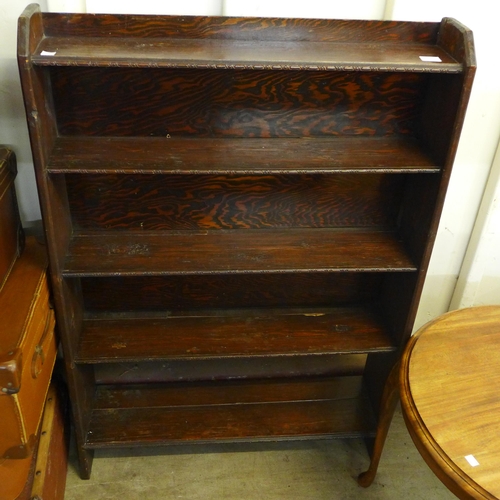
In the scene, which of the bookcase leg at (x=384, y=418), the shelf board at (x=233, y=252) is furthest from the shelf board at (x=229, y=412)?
the shelf board at (x=233, y=252)

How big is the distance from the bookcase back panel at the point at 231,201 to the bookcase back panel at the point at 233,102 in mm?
161

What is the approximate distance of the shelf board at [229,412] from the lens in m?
2.05

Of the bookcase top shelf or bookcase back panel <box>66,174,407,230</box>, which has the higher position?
the bookcase top shelf

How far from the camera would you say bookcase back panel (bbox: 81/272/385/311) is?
2.01 meters

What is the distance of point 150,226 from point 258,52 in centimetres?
69

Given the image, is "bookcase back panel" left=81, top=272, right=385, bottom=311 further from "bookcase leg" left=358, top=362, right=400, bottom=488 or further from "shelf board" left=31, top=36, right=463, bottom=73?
"shelf board" left=31, top=36, right=463, bottom=73

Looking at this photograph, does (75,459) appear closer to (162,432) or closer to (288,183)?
(162,432)

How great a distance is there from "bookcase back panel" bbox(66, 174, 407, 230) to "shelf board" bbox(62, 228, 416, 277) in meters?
0.03

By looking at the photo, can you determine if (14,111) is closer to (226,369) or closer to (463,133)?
(226,369)

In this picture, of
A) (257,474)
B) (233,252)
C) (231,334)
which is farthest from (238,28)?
(257,474)

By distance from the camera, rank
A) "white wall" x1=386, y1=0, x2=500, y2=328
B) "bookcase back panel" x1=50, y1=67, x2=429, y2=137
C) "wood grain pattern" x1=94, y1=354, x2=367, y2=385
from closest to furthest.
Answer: "bookcase back panel" x1=50, y1=67, x2=429, y2=137, "white wall" x1=386, y1=0, x2=500, y2=328, "wood grain pattern" x1=94, y1=354, x2=367, y2=385

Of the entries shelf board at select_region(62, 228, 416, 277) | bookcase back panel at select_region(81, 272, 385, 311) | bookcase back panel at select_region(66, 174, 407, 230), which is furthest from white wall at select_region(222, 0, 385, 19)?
bookcase back panel at select_region(81, 272, 385, 311)

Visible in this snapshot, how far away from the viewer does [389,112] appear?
1710 mm

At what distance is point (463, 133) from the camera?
1.93m
